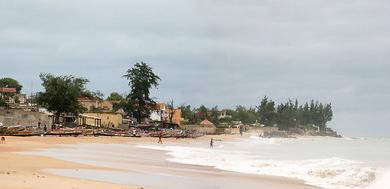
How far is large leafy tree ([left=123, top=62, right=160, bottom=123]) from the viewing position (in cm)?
10088

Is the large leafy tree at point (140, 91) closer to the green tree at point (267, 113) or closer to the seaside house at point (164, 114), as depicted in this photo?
the seaside house at point (164, 114)

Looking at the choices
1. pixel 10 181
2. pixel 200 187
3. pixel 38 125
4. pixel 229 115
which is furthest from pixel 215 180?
pixel 229 115

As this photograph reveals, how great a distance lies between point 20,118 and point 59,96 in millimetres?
8299

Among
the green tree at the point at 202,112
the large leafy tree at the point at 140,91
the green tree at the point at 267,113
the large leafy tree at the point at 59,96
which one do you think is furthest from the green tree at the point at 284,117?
the large leafy tree at the point at 59,96

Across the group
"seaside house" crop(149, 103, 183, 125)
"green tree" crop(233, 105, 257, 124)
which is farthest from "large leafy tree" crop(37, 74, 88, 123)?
"green tree" crop(233, 105, 257, 124)

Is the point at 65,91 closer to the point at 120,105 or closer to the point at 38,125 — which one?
the point at 38,125

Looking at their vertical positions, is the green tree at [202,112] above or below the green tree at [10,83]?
below

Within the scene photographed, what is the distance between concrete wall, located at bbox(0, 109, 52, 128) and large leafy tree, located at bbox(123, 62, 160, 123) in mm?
31007

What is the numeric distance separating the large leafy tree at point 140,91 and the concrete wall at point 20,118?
3101 cm

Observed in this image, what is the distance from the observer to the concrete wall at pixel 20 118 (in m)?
66.2

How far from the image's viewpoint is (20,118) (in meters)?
68.1

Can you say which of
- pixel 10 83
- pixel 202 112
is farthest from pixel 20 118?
pixel 202 112

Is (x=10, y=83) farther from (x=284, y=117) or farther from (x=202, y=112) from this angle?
(x=284, y=117)

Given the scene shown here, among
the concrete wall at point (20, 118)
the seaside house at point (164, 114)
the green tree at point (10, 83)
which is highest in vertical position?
the green tree at point (10, 83)
